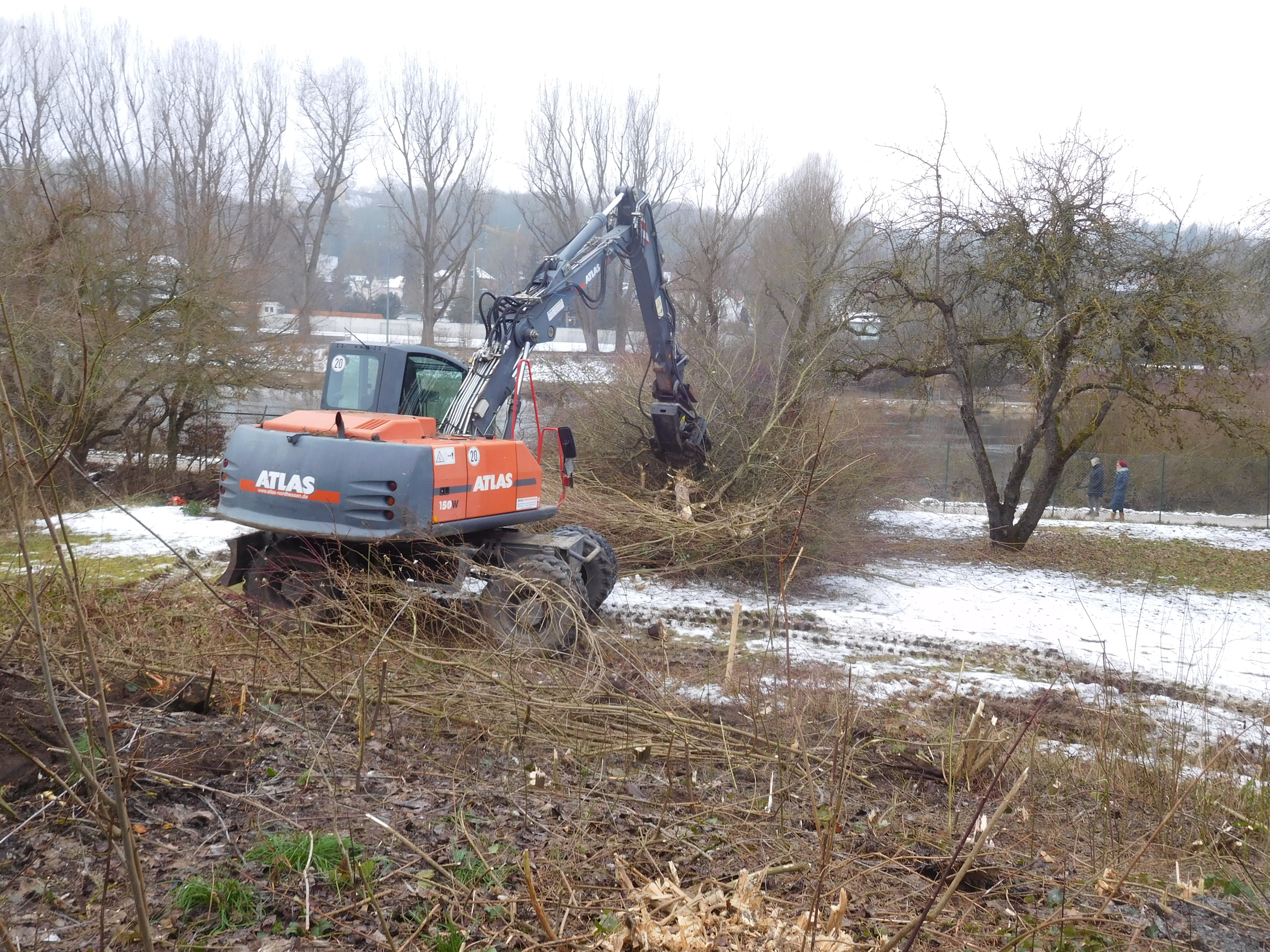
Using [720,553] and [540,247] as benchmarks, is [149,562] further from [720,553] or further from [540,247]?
[540,247]

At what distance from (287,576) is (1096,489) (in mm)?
20231

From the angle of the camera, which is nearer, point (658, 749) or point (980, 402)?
point (658, 749)

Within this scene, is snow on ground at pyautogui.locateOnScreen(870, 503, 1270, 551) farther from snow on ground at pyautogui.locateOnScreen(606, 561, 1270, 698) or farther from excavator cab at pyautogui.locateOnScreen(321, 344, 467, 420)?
excavator cab at pyautogui.locateOnScreen(321, 344, 467, 420)

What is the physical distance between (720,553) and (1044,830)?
23.7ft

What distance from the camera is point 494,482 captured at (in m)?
7.54

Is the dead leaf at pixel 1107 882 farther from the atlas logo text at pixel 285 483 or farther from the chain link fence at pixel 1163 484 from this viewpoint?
the chain link fence at pixel 1163 484

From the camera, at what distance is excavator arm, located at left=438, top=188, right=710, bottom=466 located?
8039 millimetres

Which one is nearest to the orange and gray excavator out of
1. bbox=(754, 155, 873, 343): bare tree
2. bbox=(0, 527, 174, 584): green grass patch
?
bbox=(0, 527, 174, 584): green grass patch

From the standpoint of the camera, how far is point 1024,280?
46.3 ft

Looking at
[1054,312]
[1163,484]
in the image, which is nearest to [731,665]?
[1054,312]

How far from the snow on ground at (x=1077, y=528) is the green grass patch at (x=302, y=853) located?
40.6 feet

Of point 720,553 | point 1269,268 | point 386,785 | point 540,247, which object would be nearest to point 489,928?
point 386,785

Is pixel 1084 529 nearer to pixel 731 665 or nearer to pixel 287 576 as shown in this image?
pixel 731 665

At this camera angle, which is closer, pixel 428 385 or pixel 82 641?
pixel 82 641
